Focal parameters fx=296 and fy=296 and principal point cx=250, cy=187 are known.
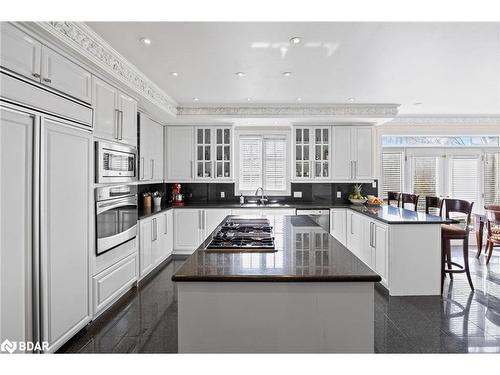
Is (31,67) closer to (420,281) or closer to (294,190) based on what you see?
(420,281)

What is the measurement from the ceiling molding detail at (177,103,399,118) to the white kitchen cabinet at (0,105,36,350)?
131 inches

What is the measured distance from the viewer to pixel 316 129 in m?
5.57

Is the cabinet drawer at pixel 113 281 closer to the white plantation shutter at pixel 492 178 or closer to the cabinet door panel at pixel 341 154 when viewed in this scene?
the cabinet door panel at pixel 341 154

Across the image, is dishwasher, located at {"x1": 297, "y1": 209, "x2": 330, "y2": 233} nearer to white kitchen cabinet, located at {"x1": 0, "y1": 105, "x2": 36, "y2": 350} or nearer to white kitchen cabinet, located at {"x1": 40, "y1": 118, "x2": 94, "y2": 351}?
white kitchen cabinet, located at {"x1": 40, "y1": 118, "x2": 94, "y2": 351}

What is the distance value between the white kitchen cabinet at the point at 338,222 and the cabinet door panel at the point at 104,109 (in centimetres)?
371

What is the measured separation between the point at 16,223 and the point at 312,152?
4643 mm

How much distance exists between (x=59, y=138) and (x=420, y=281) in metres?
3.93

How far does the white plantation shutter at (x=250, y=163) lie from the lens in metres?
5.96

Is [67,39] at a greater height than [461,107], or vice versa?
[461,107]

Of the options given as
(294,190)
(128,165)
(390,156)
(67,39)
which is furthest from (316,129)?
(67,39)

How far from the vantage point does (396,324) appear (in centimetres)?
278

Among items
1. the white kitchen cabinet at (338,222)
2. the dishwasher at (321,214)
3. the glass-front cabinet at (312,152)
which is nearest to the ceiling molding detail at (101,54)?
the glass-front cabinet at (312,152)

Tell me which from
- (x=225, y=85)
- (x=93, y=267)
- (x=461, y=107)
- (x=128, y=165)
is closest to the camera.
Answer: (x=93, y=267)

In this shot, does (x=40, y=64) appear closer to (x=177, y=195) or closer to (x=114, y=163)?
(x=114, y=163)
